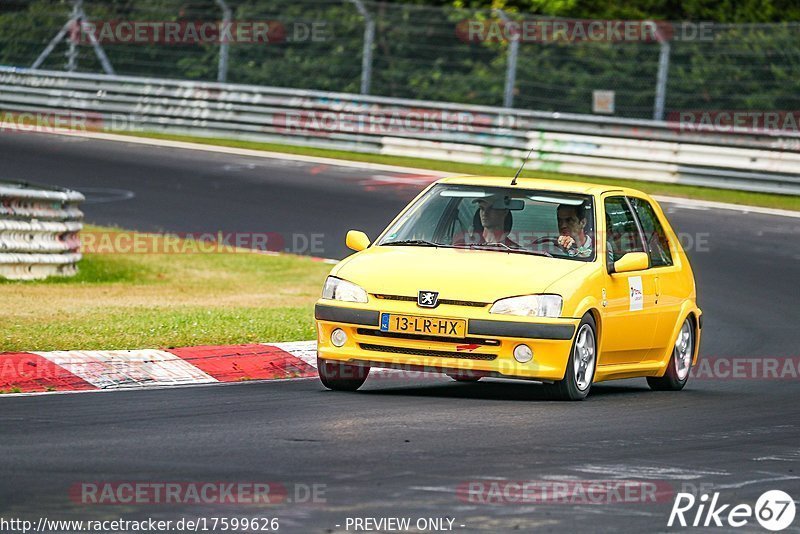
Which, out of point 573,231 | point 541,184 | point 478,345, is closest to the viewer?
point 478,345

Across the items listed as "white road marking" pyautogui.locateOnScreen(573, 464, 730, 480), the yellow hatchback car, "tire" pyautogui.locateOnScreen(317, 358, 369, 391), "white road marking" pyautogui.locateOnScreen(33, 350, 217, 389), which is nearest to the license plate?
the yellow hatchback car

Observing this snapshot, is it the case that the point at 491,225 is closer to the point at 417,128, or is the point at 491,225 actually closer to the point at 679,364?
the point at 679,364

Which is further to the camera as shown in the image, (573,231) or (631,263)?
(573,231)

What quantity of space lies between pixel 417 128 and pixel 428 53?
1.37 m

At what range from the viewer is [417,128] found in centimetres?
2886

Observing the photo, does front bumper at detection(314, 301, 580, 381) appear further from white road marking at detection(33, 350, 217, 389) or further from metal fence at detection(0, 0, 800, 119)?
metal fence at detection(0, 0, 800, 119)

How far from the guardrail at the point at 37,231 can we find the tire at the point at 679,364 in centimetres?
729

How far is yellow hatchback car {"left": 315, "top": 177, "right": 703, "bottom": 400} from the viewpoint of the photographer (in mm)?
9734

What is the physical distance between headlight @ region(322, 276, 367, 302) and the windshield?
30.7 inches

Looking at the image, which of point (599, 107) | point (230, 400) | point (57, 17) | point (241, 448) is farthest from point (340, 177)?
point (241, 448)

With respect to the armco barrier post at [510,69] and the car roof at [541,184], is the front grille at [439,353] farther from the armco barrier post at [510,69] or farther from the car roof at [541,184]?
the armco barrier post at [510,69]

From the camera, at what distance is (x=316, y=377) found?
11.4 meters

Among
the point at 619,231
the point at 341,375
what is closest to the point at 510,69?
the point at 619,231

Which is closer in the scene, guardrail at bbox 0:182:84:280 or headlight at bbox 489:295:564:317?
headlight at bbox 489:295:564:317
